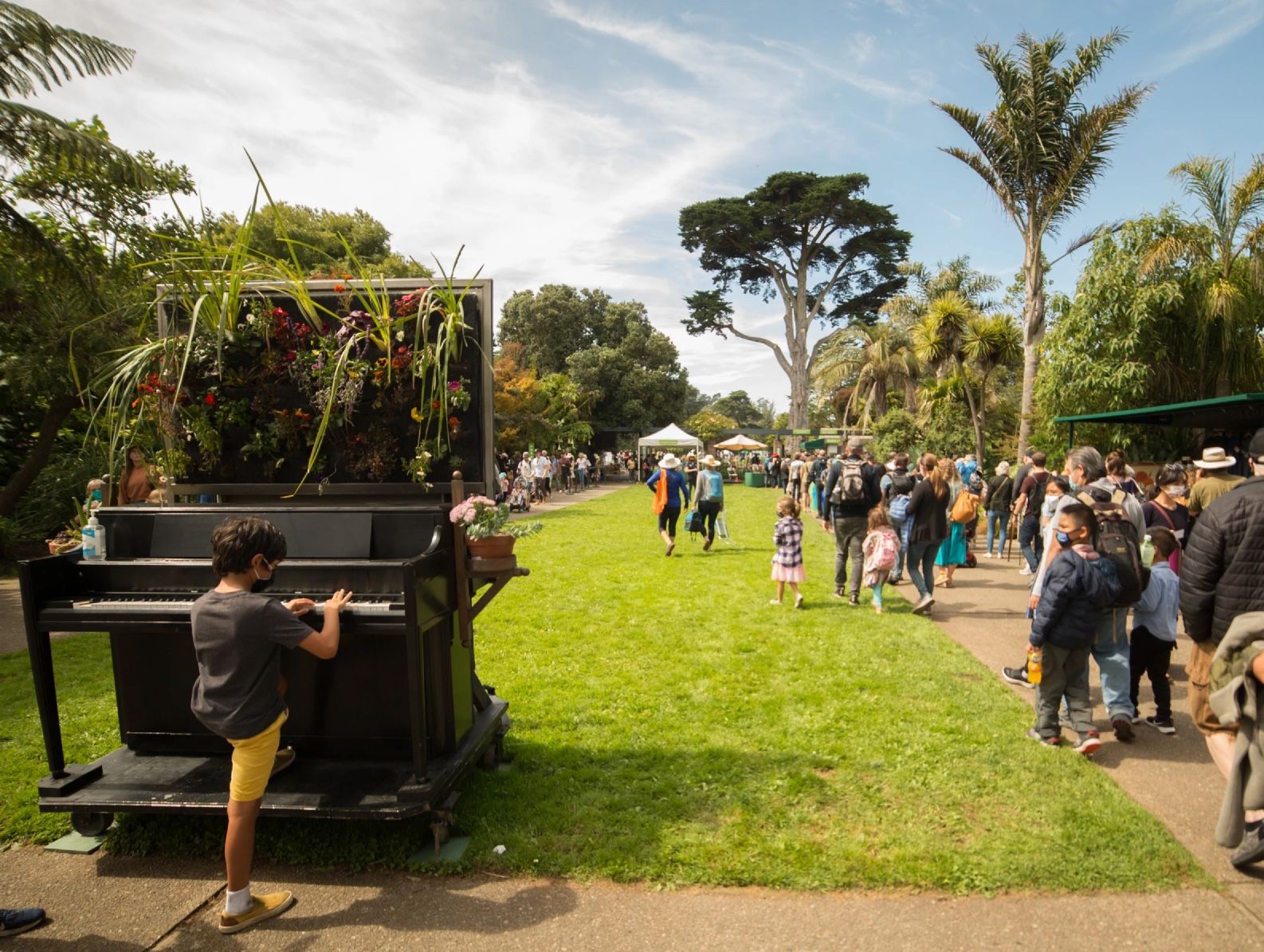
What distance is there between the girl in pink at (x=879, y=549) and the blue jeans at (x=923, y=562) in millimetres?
235

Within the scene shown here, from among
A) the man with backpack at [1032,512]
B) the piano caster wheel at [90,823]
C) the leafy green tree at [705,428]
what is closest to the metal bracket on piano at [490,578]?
the piano caster wheel at [90,823]

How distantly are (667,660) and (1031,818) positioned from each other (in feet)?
11.0

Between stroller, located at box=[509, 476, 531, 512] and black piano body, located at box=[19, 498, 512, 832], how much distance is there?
16.4 meters

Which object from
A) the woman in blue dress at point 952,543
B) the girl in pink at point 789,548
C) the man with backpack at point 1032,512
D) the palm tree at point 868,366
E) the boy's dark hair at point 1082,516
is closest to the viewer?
the boy's dark hair at point 1082,516

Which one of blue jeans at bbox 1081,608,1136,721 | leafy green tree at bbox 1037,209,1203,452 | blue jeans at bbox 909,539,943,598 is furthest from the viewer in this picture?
leafy green tree at bbox 1037,209,1203,452

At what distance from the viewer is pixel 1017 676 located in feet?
20.6

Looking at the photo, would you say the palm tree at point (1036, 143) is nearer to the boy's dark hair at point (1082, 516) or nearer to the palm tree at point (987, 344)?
the palm tree at point (987, 344)

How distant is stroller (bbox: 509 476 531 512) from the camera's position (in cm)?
2112

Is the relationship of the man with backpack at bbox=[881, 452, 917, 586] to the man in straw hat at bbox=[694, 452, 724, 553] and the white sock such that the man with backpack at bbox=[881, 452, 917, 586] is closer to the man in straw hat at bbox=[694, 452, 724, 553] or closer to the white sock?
the man in straw hat at bbox=[694, 452, 724, 553]

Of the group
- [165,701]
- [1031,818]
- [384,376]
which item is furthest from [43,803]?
[1031,818]

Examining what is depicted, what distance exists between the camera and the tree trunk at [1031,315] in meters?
18.1

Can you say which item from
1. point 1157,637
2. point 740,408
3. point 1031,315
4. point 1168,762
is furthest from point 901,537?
point 740,408

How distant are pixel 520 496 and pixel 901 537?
44.5ft

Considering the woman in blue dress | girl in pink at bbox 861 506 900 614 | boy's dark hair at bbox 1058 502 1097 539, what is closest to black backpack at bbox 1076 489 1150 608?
boy's dark hair at bbox 1058 502 1097 539
